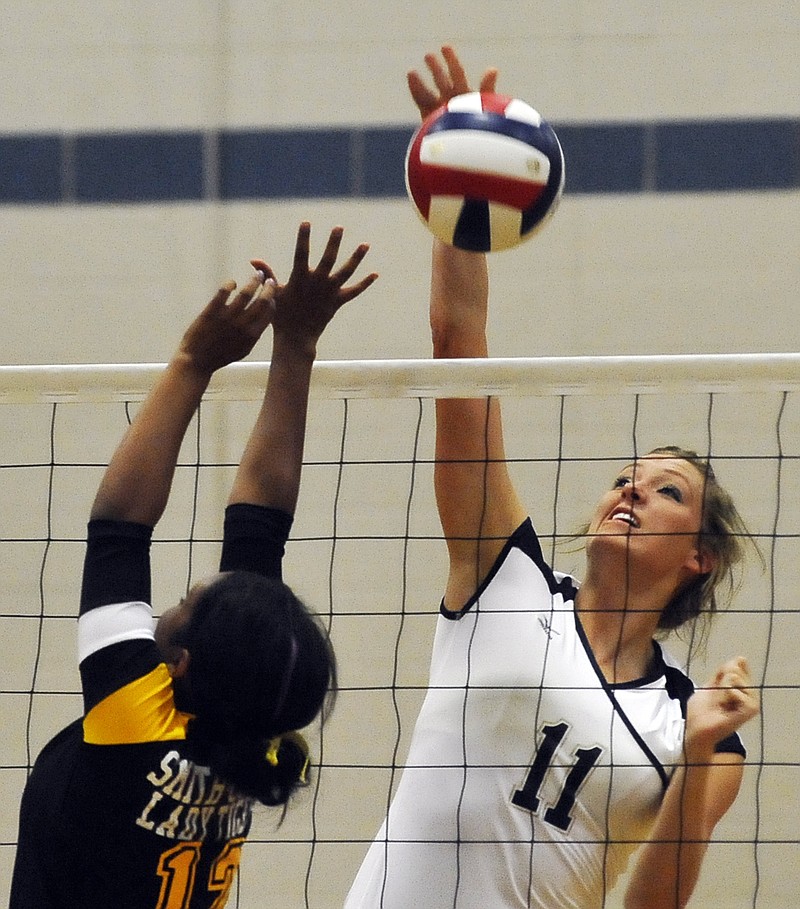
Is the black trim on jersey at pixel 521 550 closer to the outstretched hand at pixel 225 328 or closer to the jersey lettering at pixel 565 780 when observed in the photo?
the jersey lettering at pixel 565 780

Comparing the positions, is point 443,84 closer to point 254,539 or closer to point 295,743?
point 254,539

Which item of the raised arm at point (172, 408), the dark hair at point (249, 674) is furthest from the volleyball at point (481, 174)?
the dark hair at point (249, 674)

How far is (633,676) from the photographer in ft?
7.58

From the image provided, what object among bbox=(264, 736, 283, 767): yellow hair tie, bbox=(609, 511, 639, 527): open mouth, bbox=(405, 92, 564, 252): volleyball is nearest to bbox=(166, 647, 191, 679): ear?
bbox=(264, 736, 283, 767): yellow hair tie

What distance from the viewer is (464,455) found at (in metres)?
2.24

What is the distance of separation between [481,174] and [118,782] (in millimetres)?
1086

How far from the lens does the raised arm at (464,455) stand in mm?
2193

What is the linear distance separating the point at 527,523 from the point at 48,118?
2.96 metres

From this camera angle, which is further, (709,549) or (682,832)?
(709,549)

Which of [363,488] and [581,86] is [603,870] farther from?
[581,86]

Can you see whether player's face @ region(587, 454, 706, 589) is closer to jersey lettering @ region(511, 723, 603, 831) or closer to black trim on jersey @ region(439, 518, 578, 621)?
black trim on jersey @ region(439, 518, 578, 621)

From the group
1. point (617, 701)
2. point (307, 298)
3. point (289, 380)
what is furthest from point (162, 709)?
point (617, 701)

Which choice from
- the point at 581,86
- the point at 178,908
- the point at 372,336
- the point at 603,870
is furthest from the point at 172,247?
the point at 178,908

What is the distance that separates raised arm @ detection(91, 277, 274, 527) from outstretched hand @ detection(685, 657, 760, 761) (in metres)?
0.97
